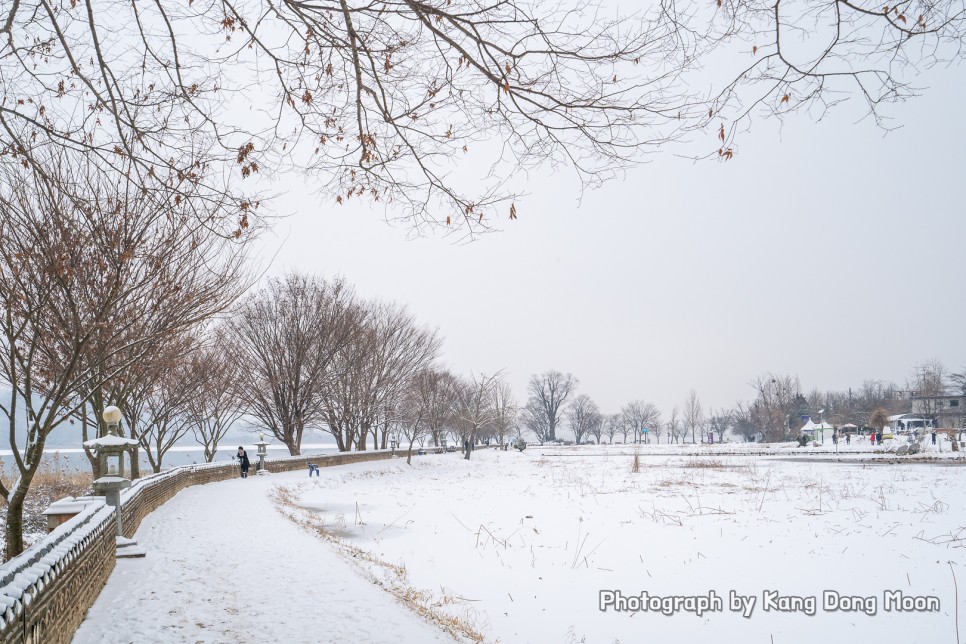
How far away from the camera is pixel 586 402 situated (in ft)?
424

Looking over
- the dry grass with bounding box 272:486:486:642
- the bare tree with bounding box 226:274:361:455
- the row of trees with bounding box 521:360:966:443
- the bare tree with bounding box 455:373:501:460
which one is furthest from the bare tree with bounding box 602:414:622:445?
the dry grass with bounding box 272:486:486:642

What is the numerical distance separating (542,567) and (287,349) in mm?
25371

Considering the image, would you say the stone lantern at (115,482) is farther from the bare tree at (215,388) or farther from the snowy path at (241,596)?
the bare tree at (215,388)

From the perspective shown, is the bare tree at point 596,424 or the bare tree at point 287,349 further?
the bare tree at point 596,424

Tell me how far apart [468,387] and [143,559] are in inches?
2264

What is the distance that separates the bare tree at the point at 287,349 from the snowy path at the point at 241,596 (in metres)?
21.0

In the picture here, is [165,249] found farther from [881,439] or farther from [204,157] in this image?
[881,439]

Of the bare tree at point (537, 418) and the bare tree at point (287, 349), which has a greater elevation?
the bare tree at point (287, 349)

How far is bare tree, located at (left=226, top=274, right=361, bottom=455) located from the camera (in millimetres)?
32719

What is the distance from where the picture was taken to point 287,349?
33.2 metres

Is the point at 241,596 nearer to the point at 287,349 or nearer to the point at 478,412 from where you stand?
the point at 287,349

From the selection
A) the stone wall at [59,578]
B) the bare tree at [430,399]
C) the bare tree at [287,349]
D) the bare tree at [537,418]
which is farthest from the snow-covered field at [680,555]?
the bare tree at [537,418]

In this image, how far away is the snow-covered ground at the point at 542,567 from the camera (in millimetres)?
7160

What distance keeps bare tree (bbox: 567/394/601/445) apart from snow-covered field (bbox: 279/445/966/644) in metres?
107
